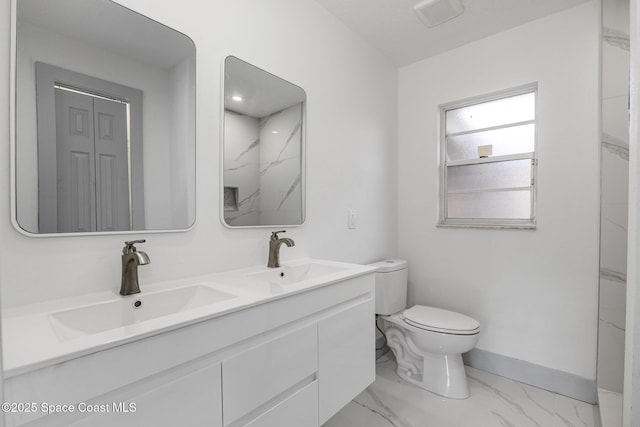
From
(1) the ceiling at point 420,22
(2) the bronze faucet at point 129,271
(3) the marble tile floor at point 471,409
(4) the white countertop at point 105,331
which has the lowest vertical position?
A: (3) the marble tile floor at point 471,409

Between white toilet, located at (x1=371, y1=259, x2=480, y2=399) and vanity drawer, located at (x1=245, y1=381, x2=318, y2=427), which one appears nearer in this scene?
vanity drawer, located at (x1=245, y1=381, x2=318, y2=427)

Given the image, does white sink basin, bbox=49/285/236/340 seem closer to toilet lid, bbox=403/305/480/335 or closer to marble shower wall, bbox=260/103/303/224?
marble shower wall, bbox=260/103/303/224

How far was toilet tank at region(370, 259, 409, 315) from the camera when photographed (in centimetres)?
218

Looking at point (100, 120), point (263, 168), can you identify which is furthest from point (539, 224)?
point (100, 120)

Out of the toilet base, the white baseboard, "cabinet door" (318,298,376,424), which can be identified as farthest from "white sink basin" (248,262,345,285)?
the white baseboard

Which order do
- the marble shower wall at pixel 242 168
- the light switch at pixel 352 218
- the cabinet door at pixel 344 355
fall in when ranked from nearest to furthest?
the cabinet door at pixel 344 355, the marble shower wall at pixel 242 168, the light switch at pixel 352 218

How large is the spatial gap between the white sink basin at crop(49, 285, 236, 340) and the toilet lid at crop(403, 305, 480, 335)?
1.38m

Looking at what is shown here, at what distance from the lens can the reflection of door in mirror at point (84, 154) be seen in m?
0.98

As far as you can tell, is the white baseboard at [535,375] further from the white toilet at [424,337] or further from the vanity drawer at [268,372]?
the vanity drawer at [268,372]

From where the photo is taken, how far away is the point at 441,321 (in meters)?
1.97

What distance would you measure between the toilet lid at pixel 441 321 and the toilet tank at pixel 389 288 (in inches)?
4.4

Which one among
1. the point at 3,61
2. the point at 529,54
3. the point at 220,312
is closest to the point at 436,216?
the point at 529,54

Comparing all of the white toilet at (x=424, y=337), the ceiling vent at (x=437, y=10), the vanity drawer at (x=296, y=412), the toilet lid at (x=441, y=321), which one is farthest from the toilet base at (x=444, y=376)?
the ceiling vent at (x=437, y=10)

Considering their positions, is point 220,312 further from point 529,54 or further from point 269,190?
point 529,54
